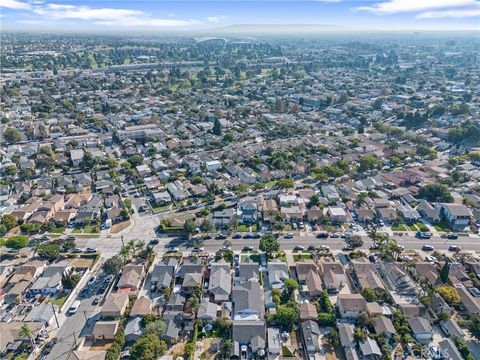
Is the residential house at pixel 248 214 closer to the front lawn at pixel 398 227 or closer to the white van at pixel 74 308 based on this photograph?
the front lawn at pixel 398 227

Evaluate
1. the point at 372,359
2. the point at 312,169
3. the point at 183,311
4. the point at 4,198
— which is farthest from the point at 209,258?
the point at 4,198

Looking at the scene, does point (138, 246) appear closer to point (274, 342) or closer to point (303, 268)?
point (303, 268)

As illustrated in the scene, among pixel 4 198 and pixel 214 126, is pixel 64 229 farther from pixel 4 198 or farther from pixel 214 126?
pixel 214 126

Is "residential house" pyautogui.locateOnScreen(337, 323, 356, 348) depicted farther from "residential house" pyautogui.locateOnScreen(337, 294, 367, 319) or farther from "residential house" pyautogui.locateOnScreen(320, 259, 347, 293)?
"residential house" pyautogui.locateOnScreen(320, 259, 347, 293)

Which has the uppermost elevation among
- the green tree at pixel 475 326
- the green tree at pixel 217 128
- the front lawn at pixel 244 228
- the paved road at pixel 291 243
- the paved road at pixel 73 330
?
the green tree at pixel 217 128

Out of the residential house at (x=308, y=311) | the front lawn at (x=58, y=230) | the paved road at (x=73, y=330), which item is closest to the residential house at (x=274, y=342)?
the residential house at (x=308, y=311)

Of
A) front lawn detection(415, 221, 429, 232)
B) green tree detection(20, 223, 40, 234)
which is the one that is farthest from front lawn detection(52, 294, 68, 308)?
front lawn detection(415, 221, 429, 232)
